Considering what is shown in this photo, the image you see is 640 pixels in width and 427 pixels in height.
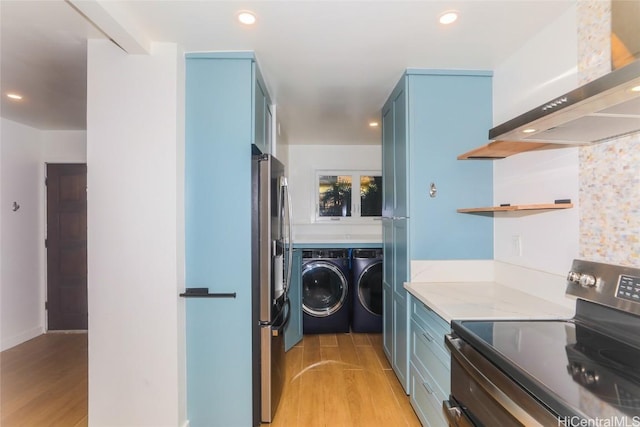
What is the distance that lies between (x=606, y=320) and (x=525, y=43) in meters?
1.56

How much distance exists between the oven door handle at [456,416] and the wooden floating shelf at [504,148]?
1360 millimetres

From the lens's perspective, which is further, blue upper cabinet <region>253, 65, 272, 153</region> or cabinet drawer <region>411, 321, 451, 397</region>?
blue upper cabinet <region>253, 65, 272, 153</region>

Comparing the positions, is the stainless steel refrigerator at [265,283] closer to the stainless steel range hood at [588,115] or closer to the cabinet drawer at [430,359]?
the cabinet drawer at [430,359]

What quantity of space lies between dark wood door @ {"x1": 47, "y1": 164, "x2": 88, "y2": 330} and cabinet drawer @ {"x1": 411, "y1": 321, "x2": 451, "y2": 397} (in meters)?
3.84

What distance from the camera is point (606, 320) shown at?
3.72 feet

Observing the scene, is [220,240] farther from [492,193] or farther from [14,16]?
[492,193]

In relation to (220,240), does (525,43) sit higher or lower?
higher

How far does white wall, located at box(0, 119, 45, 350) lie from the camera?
2965 millimetres

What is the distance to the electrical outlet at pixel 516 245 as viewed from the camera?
174 cm

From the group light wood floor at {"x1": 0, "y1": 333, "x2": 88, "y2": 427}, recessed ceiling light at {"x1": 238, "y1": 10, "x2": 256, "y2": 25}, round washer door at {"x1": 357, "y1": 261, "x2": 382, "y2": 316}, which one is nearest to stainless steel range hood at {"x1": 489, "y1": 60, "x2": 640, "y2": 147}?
recessed ceiling light at {"x1": 238, "y1": 10, "x2": 256, "y2": 25}

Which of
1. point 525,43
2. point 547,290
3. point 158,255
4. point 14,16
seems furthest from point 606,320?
point 14,16

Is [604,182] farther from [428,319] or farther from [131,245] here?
[131,245]

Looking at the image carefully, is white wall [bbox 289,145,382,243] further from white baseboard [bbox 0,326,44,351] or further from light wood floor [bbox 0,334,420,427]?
white baseboard [bbox 0,326,44,351]

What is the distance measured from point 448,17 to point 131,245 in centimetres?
217
